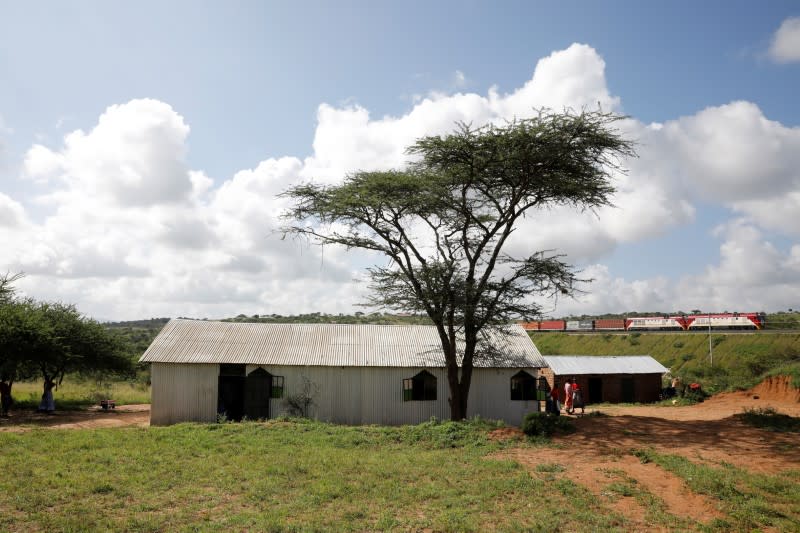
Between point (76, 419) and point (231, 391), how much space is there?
734 cm

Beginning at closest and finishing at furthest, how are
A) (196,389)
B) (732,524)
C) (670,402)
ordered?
1. (732,524)
2. (196,389)
3. (670,402)

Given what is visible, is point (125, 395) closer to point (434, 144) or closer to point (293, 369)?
point (293, 369)

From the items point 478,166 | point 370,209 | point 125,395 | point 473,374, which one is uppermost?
point 478,166

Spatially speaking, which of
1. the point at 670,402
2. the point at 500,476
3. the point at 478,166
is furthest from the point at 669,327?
the point at 500,476

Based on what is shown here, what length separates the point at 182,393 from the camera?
78.6ft

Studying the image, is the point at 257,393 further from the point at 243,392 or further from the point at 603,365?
the point at 603,365

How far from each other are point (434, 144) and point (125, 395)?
99.1 ft

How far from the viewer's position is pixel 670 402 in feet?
110

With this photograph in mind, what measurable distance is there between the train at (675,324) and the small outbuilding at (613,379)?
20.3 m

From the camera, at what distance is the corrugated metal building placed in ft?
78.8

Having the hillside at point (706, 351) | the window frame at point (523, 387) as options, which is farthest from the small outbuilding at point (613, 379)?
the window frame at point (523, 387)

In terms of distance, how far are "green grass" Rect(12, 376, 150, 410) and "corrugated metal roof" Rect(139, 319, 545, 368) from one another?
10.2 m

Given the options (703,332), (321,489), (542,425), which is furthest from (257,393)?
(703,332)

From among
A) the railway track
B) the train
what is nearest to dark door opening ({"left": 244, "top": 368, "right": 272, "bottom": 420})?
the train
